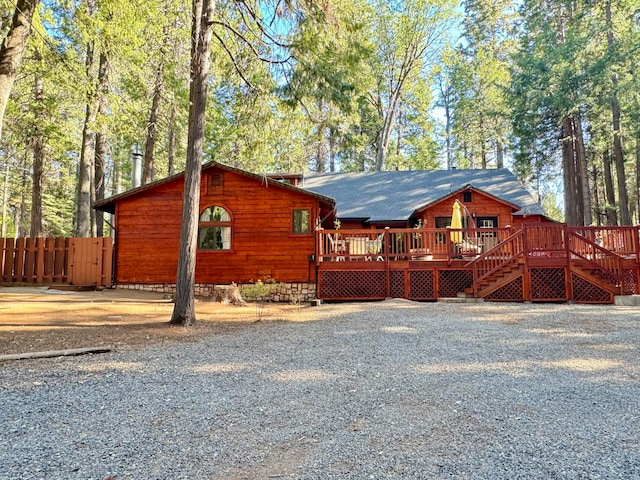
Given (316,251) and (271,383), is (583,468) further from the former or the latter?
(316,251)

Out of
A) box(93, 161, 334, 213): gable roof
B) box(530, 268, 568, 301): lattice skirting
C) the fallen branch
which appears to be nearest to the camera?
the fallen branch

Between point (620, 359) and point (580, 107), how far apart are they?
21112mm

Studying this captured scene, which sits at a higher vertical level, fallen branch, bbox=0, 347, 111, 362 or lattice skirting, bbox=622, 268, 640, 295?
lattice skirting, bbox=622, 268, 640, 295

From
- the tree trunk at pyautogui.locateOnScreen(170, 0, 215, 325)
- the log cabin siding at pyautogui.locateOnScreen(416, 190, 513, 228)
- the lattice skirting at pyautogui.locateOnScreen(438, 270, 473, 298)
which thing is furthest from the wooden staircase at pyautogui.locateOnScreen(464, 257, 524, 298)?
the tree trunk at pyautogui.locateOnScreen(170, 0, 215, 325)

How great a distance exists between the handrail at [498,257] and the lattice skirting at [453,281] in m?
0.34

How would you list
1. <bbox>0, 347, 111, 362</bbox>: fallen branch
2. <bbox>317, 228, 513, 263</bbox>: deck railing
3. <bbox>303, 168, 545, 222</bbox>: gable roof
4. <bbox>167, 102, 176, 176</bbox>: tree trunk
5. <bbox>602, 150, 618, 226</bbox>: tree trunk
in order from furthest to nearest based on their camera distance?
<bbox>602, 150, 618, 226</bbox>: tree trunk, <bbox>167, 102, 176, 176</bbox>: tree trunk, <bbox>303, 168, 545, 222</bbox>: gable roof, <bbox>317, 228, 513, 263</bbox>: deck railing, <bbox>0, 347, 111, 362</bbox>: fallen branch

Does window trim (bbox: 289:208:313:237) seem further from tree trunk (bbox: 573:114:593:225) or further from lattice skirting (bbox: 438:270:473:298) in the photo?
tree trunk (bbox: 573:114:593:225)

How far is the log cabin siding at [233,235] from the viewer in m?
12.3

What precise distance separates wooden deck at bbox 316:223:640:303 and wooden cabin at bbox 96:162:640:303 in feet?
0.10

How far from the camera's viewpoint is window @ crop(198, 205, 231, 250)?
1248 centimetres

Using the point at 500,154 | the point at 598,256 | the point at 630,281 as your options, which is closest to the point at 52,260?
the point at 598,256

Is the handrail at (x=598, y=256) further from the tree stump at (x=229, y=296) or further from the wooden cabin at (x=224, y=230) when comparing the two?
the tree stump at (x=229, y=296)

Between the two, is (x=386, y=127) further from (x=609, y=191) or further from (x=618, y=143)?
(x=609, y=191)

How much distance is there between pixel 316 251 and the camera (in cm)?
1194
